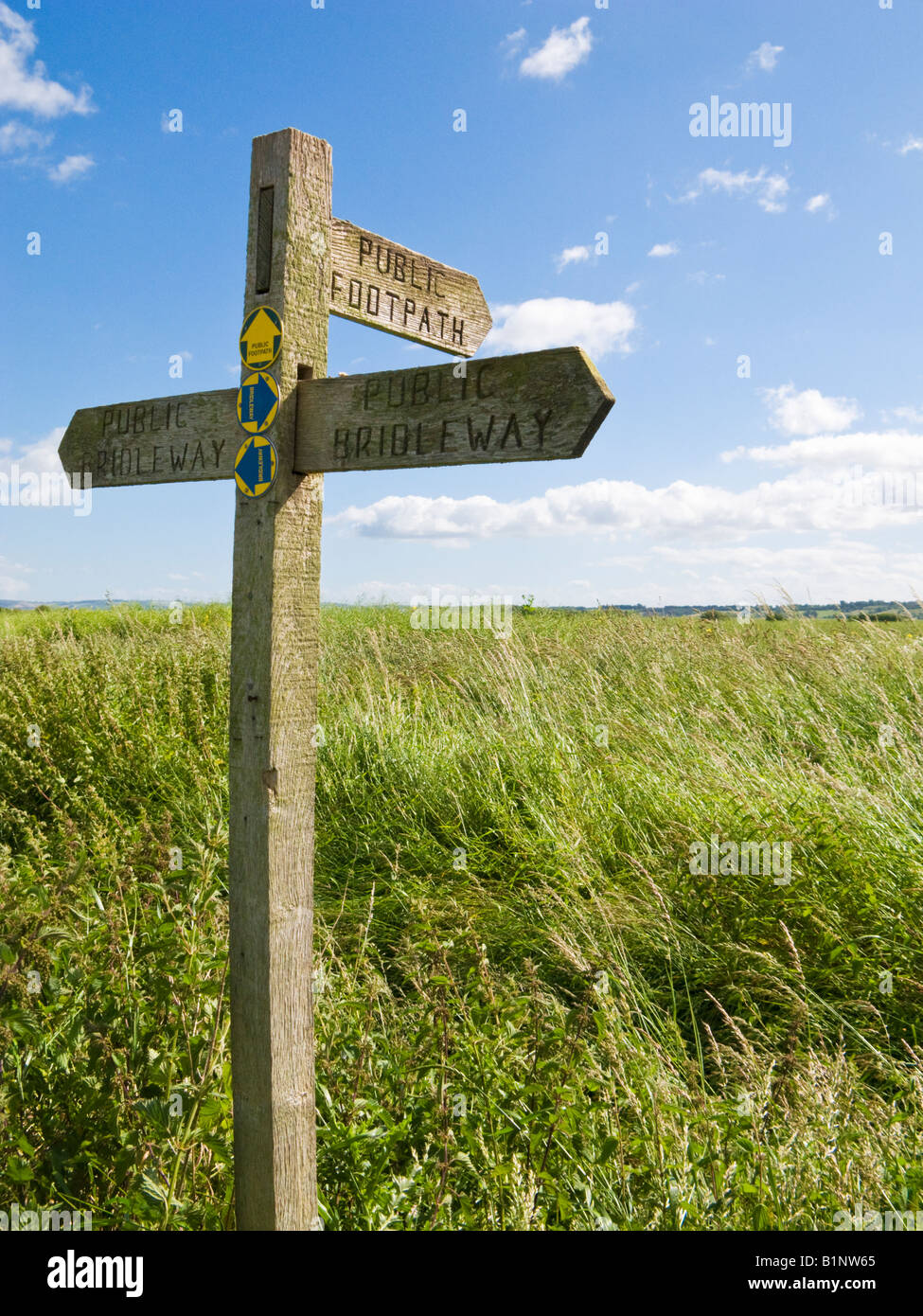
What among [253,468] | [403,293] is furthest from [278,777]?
[403,293]

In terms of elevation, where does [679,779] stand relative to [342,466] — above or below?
below

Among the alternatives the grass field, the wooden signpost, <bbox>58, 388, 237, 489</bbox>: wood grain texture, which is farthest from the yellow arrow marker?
the grass field

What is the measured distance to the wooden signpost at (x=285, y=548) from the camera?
5.65 ft

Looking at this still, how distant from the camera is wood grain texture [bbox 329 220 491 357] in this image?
2.03 metres

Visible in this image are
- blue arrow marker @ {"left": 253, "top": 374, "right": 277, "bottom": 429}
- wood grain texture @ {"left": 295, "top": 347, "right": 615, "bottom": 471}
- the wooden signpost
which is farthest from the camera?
blue arrow marker @ {"left": 253, "top": 374, "right": 277, "bottom": 429}

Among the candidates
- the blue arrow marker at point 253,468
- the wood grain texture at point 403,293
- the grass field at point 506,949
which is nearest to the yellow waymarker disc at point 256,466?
the blue arrow marker at point 253,468

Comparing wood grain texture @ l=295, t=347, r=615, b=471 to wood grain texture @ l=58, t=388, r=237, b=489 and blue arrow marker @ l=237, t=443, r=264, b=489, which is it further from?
wood grain texture @ l=58, t=388, r=237, b=489

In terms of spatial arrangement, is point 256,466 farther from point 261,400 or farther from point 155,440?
point 155,440

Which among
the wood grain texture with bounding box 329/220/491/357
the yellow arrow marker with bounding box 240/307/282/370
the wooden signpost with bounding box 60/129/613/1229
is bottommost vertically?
the wooden signpost with bounding box 60/129/613/1229

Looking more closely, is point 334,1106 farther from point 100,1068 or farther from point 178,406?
point 178,406
